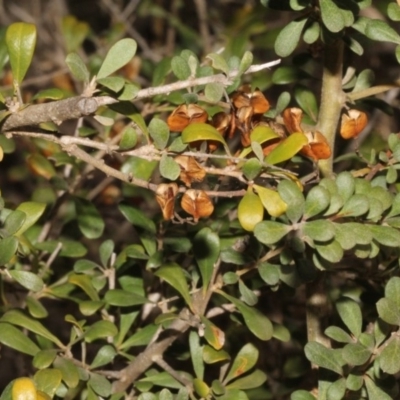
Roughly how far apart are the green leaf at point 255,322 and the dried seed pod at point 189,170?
0.20 metres

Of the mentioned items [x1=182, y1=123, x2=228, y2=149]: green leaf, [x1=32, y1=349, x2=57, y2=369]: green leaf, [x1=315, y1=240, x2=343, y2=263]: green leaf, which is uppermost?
[x1=182, y1=123, x2=228, y2=149]: green leaf

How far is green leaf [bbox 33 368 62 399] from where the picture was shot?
2.96 feet

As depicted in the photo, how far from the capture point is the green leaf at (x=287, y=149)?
2.78 ft

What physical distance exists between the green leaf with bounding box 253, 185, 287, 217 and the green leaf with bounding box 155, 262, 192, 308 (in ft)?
0.69

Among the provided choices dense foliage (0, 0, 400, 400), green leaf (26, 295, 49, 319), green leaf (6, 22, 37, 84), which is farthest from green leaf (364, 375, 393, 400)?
green leaf (6, 22, 37, 84)

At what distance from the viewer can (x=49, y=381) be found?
0.91 metres

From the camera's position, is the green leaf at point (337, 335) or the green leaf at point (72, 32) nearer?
the green leaf at point (337, 335)

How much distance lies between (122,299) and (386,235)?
0.39m

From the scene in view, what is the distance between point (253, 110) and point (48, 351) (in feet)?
1.37

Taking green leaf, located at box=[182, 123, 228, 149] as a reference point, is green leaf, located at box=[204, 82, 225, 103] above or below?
above

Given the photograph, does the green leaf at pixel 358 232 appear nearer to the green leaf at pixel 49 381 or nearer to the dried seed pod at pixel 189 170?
the dried seed pod at pixel 189 170

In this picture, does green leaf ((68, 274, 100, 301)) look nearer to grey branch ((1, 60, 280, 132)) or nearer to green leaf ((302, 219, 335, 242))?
grey branch ((1, 60, 280, 132))

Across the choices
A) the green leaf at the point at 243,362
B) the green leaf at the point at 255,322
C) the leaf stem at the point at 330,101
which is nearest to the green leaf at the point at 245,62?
the leaf stem at the point at 330,101

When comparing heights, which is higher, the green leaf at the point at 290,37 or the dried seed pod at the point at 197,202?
the green leaf at the point at 290,37
